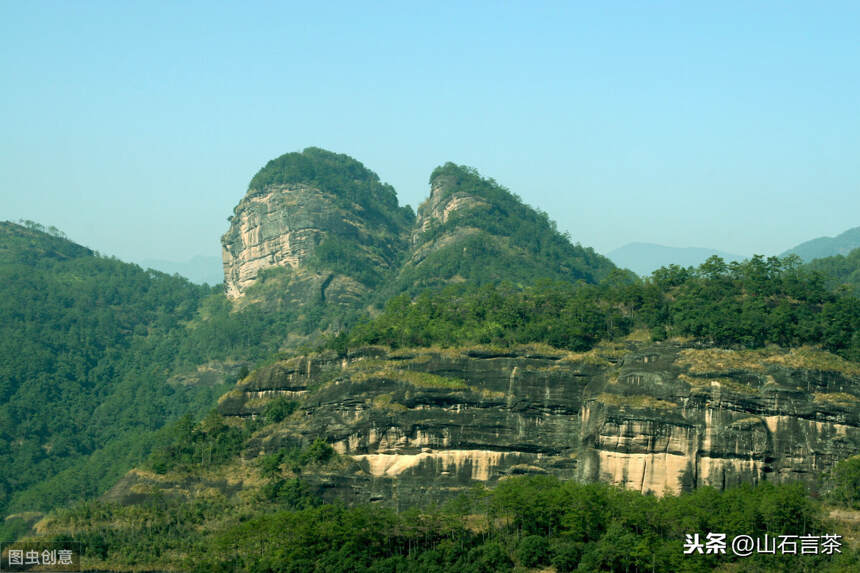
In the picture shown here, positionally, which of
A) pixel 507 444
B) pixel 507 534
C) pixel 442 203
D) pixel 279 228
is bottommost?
pixel 507 534

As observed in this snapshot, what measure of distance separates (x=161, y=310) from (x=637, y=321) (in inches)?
2799

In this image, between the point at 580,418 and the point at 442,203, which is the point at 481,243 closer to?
the point at 442,203

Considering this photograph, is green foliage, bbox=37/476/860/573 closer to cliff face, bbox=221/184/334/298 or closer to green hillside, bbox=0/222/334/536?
green hillside, bbox=0/222/334/536

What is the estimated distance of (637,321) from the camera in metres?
73.7

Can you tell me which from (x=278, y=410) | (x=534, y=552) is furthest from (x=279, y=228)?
(x=534, y=552)

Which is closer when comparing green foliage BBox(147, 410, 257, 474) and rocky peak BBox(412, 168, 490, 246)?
green foliage BBox(147, 410, 257, 474)

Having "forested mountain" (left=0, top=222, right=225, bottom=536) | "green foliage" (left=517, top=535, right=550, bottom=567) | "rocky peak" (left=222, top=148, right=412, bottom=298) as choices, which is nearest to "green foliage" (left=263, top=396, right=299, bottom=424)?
"forested mountain" (left=0, top=222, right=225, bottom=536)

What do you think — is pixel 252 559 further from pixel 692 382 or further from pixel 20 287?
pixel 20 287

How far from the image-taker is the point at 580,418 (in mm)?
66875

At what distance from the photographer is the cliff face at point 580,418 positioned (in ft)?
204

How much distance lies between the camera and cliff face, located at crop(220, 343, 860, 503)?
62250 millimetres

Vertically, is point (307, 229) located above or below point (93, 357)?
above

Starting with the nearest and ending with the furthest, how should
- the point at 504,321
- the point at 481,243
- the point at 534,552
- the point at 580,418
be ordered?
1. the point at 534,552
2. the point at 580,418
3. the point at 504,321
4. the point at 481,243

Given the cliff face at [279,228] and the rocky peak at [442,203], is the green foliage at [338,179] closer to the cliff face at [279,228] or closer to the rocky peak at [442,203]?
the cliff face at [279,228]
